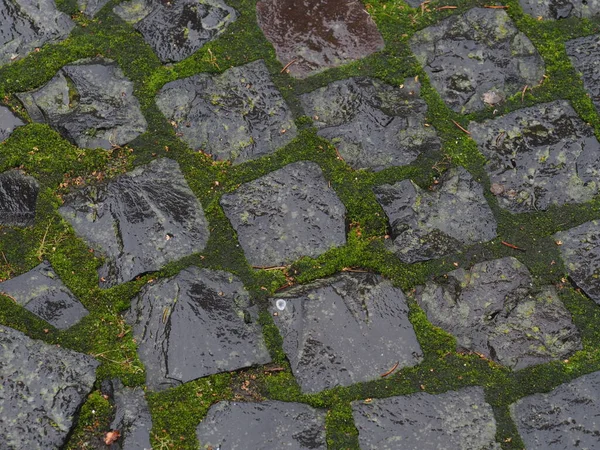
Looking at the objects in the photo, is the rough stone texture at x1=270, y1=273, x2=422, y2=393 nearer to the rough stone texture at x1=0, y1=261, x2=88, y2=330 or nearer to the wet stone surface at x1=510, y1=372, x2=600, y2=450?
the wet stone surface at x1=510, y1=372, x2=600, y2=450

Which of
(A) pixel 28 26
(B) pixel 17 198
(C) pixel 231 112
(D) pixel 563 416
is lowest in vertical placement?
(D) pixel 563 416

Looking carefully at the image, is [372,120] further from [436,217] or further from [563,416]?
[563,416]

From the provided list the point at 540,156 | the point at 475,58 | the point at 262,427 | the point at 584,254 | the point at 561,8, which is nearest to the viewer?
the point at 262,427

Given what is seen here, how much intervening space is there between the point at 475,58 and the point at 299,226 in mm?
1338

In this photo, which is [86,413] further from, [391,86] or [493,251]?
[391,86]

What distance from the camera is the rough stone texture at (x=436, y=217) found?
10.6 feet

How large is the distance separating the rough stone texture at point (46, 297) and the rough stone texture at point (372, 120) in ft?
4.67

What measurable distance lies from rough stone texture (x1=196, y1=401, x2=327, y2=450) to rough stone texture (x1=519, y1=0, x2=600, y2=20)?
2.46m

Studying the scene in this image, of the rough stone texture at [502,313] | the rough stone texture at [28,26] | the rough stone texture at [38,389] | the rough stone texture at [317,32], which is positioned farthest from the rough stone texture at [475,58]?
the rough stone texture at [38,389]

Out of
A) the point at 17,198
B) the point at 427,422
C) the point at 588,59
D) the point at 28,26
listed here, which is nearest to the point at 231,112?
the point at 17,198

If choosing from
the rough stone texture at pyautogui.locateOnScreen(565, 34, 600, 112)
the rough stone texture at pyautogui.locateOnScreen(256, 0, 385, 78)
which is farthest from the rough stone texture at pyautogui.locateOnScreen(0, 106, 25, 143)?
the rough stone texture at pyautogui.locateOnScreen(565, 34, 600, 112)

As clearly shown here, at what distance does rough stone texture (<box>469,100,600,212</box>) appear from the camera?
334 centimetres

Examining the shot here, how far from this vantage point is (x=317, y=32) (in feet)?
12.2

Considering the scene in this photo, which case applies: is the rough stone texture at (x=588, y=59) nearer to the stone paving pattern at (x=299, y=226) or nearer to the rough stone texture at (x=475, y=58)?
the stone paving pattern at (x=299, y=226)
